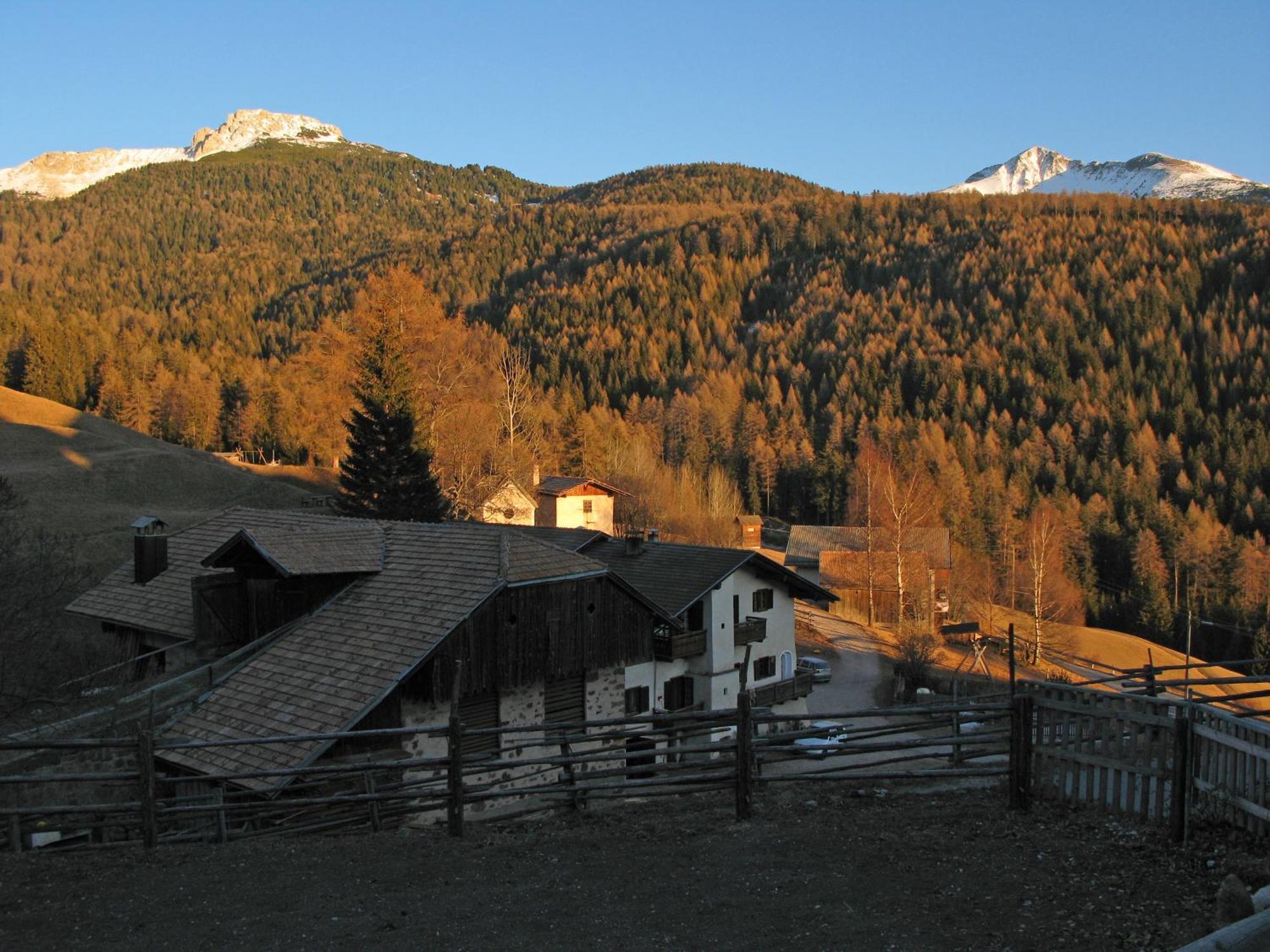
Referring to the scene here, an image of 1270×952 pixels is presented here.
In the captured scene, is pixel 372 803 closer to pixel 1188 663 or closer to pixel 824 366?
pixel 1188 663

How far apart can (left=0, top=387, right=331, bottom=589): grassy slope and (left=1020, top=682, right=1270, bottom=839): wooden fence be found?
37366 mm

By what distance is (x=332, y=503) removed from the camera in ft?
150

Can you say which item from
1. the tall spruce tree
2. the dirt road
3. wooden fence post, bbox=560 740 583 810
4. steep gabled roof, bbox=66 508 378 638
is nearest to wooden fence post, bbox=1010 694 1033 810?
wooden fence post, bbox=560 740 583 810

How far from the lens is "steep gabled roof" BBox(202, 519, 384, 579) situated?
63.2 ft

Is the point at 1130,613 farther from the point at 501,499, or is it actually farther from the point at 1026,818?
the point at 1026,818

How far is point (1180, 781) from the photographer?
8922 mm

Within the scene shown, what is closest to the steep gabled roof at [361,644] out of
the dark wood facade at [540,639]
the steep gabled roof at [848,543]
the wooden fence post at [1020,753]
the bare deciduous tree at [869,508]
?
the dark wood facade at [540,639]

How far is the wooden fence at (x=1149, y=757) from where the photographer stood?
8.57m

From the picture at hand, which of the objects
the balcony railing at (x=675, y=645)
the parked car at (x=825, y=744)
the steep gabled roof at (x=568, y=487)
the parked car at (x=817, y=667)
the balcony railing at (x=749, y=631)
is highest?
the parked car at (x=825, y=744)

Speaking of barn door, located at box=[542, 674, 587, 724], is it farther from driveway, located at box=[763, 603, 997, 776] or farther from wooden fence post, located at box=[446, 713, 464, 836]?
wooden fence post, located at box=[446, 713, 464, 836]

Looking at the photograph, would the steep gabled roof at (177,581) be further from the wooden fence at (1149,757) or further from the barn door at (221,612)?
the wooden fence at (1149,757)

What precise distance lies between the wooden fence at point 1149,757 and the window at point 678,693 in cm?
2167

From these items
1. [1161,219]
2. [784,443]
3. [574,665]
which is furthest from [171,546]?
[1161,219]

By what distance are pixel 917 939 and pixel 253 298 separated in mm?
188972
